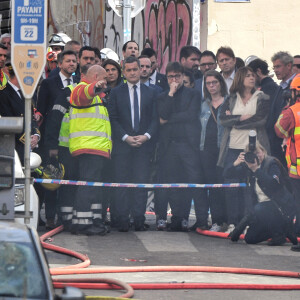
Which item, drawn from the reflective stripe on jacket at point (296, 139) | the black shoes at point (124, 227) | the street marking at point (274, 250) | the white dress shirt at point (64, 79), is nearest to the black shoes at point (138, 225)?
the black shoes at point (124, 227)

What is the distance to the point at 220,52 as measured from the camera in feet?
50.1

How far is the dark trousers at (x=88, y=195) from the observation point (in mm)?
13734

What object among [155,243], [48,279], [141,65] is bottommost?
[155,243]

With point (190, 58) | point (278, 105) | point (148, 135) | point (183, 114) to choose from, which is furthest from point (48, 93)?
point (278, 105)

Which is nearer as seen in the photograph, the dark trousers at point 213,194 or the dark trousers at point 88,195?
the dark trousers at point 88,195

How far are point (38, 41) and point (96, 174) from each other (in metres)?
3.46

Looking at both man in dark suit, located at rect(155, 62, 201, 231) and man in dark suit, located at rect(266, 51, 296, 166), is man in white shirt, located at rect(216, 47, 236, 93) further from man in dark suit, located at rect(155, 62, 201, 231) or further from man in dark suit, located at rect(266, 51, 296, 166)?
man in dark suit, located at rect(155, 62, 201, 231)

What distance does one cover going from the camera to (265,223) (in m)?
13.1

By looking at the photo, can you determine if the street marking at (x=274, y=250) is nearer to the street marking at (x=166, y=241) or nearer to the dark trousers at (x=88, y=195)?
the street marking at (x=166, y=241)

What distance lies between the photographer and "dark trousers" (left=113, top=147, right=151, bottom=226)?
1434cm

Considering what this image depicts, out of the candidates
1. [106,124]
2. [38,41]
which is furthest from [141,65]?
[38,41]

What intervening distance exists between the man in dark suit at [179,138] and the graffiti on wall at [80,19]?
1219 cm

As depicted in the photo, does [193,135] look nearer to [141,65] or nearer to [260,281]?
[141,65]

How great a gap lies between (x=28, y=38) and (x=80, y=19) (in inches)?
710
